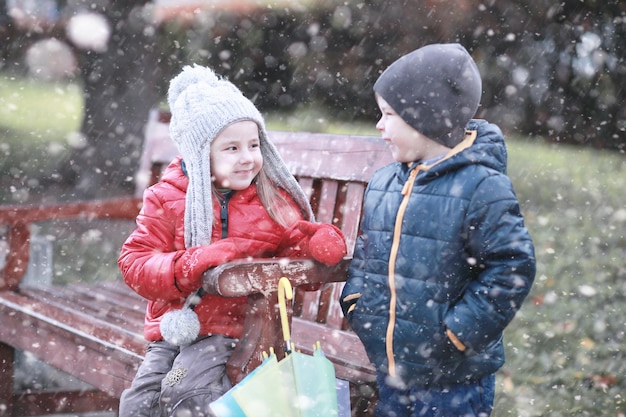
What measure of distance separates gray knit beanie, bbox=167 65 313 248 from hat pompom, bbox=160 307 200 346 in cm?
22

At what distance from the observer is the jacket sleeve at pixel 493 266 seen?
2010 mm

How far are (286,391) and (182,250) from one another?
59cm

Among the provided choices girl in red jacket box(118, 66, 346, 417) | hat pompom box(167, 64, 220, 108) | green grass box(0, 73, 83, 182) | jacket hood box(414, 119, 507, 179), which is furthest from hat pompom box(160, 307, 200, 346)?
green grass box(0, 73, 83, 182)

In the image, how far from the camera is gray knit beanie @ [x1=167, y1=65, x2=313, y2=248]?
2326 mm

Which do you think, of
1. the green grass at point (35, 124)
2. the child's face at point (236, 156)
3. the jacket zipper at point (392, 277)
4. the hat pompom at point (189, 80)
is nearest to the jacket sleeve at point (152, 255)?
the child's face at point (236, 156)

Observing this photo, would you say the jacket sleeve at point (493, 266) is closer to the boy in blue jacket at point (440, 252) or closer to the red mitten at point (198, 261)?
the boy in blue jacket at point (440, 252)

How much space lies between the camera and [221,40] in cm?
659

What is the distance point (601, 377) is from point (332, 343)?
2092 mm

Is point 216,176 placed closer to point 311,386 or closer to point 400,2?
point 311,386

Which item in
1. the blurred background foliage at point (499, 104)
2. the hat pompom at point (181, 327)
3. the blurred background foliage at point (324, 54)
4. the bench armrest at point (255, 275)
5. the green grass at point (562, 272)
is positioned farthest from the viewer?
the blurred background foliage at point (324, 54)

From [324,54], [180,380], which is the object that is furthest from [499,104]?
[180,380]

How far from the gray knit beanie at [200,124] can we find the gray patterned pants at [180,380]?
34 cm

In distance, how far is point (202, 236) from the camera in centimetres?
231

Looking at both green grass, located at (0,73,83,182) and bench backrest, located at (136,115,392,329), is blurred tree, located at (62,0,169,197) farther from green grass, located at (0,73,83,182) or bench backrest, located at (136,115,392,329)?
bench backrest, located at (136,115,392,329)
